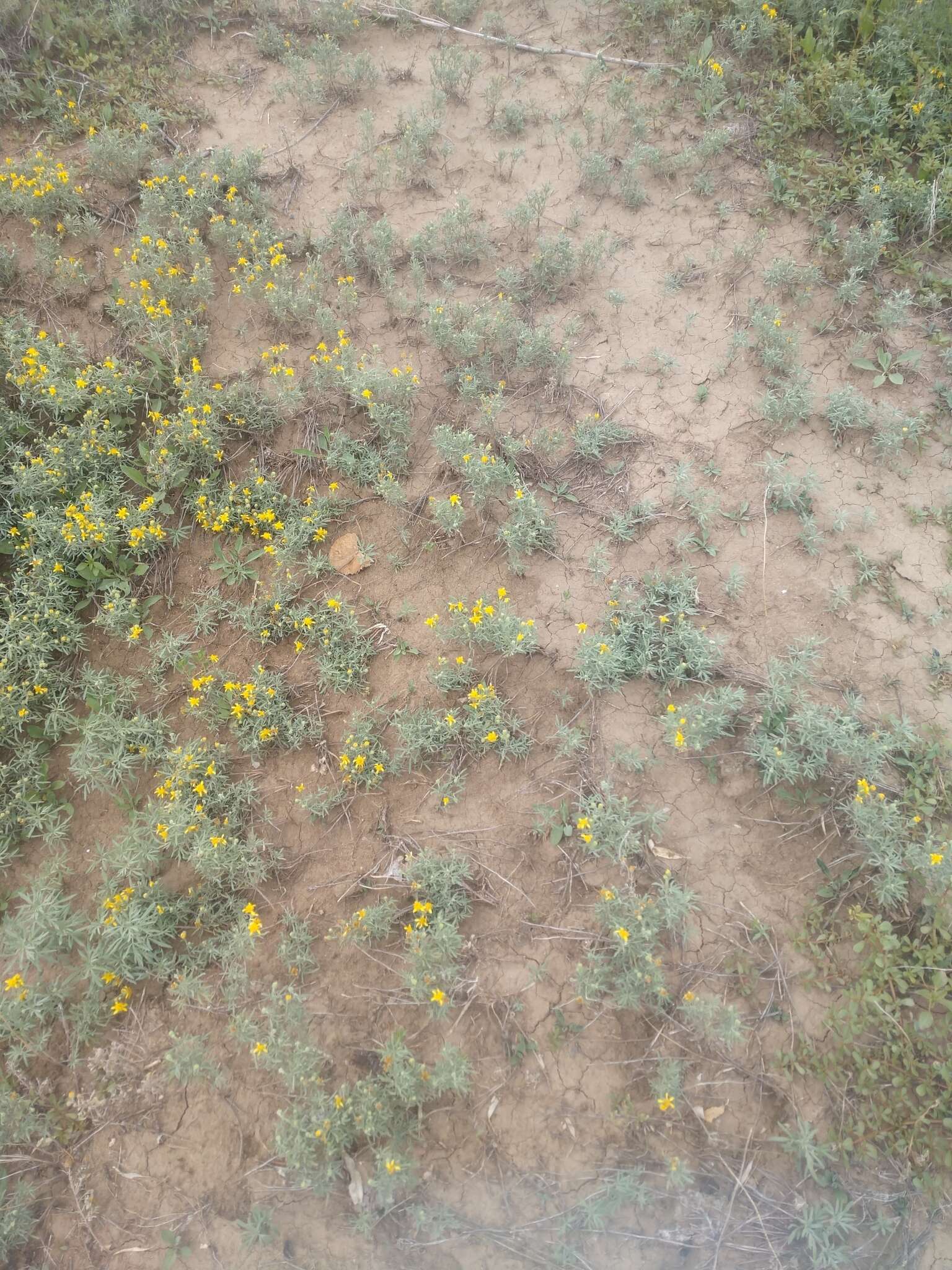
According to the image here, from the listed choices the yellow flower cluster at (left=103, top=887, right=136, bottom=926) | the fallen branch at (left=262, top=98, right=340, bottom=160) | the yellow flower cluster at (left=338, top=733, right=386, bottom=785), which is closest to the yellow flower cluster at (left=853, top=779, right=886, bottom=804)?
the yellow flower cluster at (left=338, top=733, right=386, bottom=785)

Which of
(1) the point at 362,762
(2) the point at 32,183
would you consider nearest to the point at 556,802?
(1) the point at 362,762

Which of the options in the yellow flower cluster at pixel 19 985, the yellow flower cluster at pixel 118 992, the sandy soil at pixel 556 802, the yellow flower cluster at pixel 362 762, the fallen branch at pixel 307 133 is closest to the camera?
the sandy soil at pixel 556 802

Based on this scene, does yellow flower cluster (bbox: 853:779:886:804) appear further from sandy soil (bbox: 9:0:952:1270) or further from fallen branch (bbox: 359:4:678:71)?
fallen branch (bbox: 359:4:678:71)

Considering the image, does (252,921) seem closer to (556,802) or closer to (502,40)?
(556,802)

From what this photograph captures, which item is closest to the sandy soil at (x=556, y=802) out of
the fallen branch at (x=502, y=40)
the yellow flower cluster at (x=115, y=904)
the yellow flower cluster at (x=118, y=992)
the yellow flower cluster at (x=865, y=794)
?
the yellow flower cluster at (x=118, y=992)

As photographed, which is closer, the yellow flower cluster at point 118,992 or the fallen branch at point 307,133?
the yellow flower cluster at point 118,992

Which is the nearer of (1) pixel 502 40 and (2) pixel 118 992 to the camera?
(2) pixel 118 992

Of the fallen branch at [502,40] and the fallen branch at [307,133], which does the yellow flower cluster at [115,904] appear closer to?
Result: the fallen branch at [307,133]

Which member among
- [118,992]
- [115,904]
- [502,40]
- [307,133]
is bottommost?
[118,992]

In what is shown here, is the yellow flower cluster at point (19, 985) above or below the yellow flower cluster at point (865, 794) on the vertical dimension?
below
